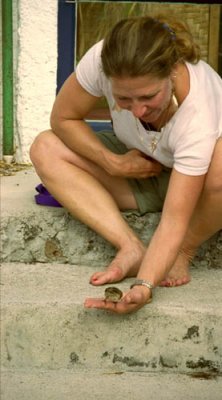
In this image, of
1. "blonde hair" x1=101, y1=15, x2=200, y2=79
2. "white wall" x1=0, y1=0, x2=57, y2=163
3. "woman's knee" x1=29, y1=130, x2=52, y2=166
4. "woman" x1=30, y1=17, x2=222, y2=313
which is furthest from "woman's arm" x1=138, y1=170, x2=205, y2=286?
"white wall" x1=0, y1=0, x2=57, y2=163

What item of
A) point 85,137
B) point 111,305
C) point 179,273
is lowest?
point 179,273

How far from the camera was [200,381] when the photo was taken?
3402mm

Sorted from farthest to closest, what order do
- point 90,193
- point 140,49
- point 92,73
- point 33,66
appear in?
point 33,66 < point 90,193 < point 92,73 < point 140,49

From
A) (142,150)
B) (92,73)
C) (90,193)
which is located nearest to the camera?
(92,73)

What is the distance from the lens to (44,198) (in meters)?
4.14

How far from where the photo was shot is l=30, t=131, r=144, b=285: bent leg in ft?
12.4

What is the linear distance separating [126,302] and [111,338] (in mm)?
214

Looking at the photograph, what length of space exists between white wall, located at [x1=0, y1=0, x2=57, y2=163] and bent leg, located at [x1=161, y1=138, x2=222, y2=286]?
162cm

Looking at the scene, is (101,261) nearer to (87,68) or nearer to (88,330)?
(88,330)

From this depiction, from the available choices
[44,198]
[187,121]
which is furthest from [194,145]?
[44,198]

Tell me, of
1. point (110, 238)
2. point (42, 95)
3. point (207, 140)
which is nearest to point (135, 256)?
point (110, 238)

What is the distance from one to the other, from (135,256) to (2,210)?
2.16 feet

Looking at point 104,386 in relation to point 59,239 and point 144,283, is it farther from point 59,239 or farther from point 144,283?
point 59,239

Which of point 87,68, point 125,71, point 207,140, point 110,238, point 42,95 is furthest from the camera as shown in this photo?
point 42,95
